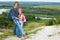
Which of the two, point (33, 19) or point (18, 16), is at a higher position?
point (18, 16)

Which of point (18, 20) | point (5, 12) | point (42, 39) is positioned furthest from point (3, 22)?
point (42, 39)

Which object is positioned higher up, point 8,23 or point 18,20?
point 18,20

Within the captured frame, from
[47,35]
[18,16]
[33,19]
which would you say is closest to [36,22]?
[33,19]

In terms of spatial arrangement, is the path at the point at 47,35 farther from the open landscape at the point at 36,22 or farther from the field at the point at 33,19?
the field at the point at 33,19

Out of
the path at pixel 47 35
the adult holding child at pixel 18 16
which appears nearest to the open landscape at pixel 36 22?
the path at pixel 47 35

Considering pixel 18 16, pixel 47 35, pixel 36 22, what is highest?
pixel 18 16

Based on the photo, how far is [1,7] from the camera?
39.2 ft

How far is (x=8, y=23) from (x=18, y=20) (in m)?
2.62

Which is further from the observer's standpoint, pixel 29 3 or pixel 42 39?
pixel 29 3

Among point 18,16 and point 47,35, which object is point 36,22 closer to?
point 47,35

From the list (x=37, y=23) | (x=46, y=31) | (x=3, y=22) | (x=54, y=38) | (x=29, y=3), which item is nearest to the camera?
(x=54, y=38)

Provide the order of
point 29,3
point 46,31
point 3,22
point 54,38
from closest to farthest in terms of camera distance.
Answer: point 54,38 < point 46,31 < point 3,22 < point 29,3

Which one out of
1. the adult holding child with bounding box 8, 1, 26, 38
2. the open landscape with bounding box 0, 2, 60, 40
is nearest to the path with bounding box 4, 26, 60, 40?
the open landscape with bounding box 0, 2, 60, 40

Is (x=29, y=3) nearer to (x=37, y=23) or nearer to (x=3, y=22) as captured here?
(x=37, y=23)
